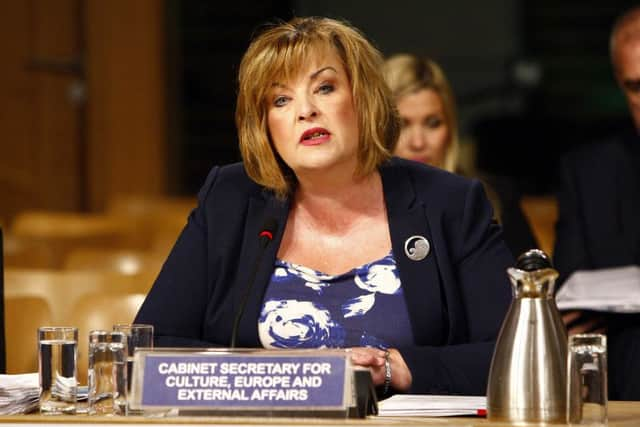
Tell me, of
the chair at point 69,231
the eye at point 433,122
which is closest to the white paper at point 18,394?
the eye at point 433,122

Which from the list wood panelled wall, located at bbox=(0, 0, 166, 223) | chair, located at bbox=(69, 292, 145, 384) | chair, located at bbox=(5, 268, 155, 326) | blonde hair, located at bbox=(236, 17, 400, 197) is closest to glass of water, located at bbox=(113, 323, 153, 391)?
blonde hair, located at bbox=(236, 17, 400, 197)

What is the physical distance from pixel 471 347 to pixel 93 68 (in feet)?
22.2

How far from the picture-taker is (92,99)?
9.15 metres

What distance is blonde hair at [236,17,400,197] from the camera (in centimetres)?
288

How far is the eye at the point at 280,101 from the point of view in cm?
290

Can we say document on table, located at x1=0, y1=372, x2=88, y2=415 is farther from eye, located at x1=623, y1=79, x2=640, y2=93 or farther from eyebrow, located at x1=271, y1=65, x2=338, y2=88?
eye, located at x1=623, y1=79, x2=640, y2=93

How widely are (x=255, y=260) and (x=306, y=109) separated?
1.07 feet

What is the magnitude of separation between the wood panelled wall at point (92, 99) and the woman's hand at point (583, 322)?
583cm

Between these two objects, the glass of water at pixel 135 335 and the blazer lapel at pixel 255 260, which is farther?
the blazer lapel at pixel 255 260

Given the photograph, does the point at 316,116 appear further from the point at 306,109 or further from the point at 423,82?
the point at 423,82

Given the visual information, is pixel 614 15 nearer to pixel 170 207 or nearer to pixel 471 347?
pixel 170 207

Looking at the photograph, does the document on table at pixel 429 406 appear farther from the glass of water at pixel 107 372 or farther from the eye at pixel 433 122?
the eye at pixel 433 122

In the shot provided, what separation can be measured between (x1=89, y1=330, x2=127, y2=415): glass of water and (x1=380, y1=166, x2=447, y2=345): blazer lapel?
0.74m

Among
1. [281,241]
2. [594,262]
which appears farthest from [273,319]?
[594,262]
